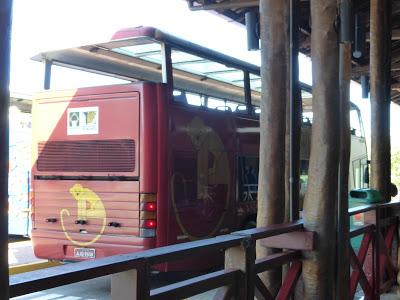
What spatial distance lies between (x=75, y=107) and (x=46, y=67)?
129 centimetres

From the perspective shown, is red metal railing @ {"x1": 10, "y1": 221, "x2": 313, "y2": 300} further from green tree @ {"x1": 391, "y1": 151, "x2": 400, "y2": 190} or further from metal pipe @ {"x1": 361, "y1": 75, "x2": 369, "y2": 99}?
green tree @ {"x1": 391, "y1": 151, "x2": 400, "y2": 190}

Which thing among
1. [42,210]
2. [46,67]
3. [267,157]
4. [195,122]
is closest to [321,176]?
[267,157]

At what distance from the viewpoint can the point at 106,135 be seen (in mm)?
7797

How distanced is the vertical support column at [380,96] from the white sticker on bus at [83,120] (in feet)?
13.4

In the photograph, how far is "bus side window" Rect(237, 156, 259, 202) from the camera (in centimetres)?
947

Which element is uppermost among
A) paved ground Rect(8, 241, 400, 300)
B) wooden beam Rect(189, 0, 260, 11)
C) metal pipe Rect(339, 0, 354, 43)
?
wooden beam Rect(189, 0, 260, 11)

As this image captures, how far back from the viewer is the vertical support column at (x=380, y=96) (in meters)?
7.80

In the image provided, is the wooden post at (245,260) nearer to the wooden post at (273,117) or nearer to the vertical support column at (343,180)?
the wooden post at (273,117)

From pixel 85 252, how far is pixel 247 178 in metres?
3.33

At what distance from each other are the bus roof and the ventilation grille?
1.37 metres

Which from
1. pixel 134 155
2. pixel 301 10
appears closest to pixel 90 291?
pixel 134 155

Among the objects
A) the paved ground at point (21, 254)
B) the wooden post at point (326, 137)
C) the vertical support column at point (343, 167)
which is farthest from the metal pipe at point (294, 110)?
the paved ground at point (21, 254)

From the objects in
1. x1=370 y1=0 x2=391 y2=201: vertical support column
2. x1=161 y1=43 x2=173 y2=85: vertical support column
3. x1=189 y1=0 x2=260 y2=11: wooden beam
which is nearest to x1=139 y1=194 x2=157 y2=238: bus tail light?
x1=161 y1=43 x2=173 y2=85: vertical support column

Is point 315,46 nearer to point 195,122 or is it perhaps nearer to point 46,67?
point 195,122
